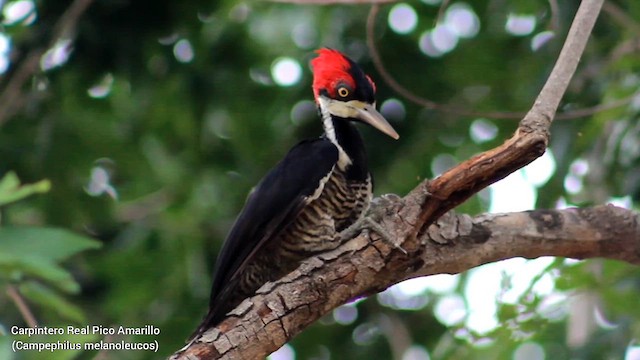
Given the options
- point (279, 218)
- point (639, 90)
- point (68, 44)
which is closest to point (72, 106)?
point (68, 44)

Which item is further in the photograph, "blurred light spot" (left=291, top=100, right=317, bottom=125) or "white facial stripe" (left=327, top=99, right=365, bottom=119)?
"blurred light spot" (left=291, top=100, right=317, bottom=125)

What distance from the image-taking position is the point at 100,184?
263 inches

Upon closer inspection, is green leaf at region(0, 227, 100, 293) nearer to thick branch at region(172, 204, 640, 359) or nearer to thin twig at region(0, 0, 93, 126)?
thick branch at region(172, 204, 640, 359)

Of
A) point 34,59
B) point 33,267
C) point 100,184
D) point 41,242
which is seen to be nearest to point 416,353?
point 100,184

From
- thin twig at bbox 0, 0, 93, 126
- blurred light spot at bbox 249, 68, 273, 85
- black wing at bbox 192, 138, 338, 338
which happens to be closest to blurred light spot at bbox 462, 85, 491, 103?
blurred light spot at bbox 249, 68, 273, 85

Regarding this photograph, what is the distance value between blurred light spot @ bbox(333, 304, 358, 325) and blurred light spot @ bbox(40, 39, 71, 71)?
7.27 feet

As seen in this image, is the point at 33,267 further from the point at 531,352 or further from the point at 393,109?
the point at 531,352

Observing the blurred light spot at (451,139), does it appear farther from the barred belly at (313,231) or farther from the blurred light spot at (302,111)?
the barred belly at (313,231)

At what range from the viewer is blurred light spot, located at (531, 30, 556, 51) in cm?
564

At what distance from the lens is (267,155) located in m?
6.29

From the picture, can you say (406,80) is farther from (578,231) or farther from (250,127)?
(578,231)

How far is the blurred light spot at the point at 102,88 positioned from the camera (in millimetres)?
6277

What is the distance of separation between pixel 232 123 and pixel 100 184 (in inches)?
38.1

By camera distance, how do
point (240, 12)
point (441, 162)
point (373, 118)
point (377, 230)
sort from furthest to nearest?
point (240, 12) → point (441, 162) → point (373, 118) → point (377, 230)
